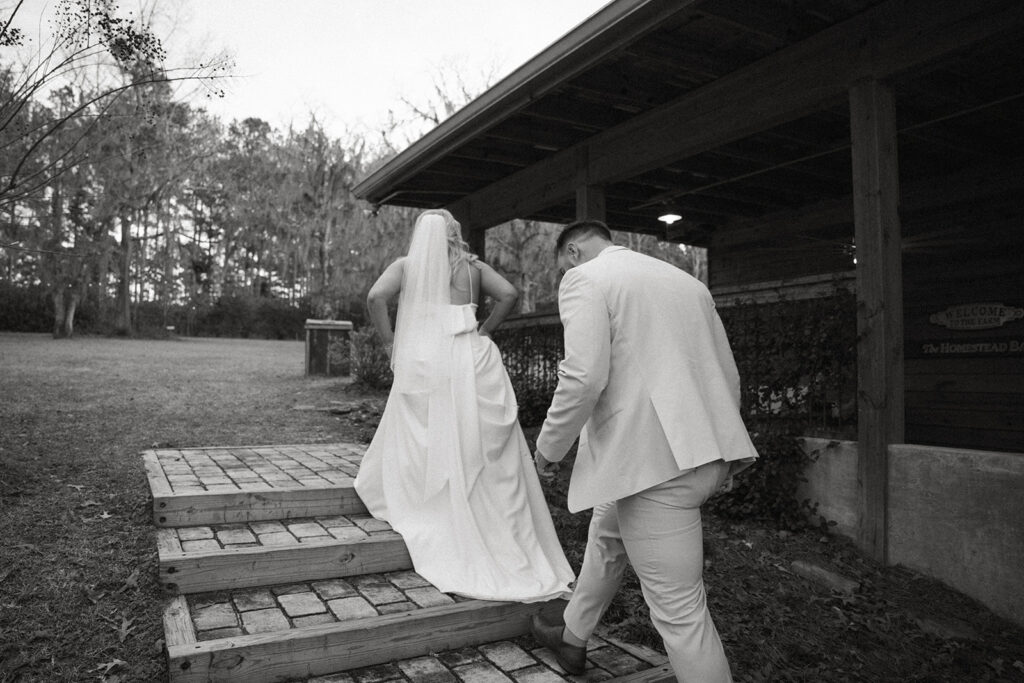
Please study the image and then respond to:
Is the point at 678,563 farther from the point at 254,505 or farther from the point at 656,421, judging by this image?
the point at 254,505

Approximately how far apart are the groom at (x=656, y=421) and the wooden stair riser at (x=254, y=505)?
2368 mm

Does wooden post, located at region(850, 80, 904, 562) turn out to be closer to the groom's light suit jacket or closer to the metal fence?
the metal fence

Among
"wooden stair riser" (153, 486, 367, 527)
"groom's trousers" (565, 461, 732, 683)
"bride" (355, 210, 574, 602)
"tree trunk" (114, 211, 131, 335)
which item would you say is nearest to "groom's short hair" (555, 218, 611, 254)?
"groom's trousers" (565, 461, 732, 683)

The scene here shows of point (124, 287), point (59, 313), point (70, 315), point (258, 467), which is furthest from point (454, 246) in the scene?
point (124, 287)

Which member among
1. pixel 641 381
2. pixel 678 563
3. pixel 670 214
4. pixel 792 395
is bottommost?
pixel 678 563

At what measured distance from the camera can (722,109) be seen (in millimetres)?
5387

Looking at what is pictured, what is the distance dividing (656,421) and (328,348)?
13199mm

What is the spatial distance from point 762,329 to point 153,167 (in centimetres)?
2610

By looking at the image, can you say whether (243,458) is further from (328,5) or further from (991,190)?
(328,5)

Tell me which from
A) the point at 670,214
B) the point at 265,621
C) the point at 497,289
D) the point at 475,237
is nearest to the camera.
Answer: the point at 265,621

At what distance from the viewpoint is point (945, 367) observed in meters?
6.80

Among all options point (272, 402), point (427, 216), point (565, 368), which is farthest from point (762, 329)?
point (272, 402)

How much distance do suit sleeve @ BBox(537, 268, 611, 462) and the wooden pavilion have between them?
8.28ft

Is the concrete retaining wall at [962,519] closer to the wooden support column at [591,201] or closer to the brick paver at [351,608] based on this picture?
the brick paver at [351,608]
